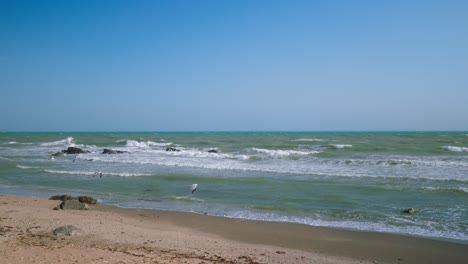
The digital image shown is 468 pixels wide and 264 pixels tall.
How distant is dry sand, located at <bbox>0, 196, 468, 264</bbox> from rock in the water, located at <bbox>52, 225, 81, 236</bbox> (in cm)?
10

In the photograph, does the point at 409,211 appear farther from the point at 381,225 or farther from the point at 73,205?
the point at 73,205

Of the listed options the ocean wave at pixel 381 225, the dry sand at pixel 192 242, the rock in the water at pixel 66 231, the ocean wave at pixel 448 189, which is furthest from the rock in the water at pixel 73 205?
the ocean wave at pixel 448 189

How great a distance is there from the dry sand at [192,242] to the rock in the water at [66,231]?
0.10 meters

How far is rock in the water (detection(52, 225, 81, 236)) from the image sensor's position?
28.7 ft

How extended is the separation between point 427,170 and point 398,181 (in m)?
4.50

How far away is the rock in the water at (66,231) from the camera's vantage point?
874 cm

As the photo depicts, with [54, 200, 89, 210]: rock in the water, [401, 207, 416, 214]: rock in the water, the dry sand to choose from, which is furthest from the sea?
[54, 200, 89, 210]: rock in the water

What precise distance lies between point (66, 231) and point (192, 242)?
9.45 ft

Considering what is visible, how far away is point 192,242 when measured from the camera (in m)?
8.59

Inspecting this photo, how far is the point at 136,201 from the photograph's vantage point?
13.9 metres

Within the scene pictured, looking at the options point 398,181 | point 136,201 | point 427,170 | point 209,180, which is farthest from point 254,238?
point 427,170

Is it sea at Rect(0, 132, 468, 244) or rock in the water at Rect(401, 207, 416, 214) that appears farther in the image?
rock in the water at Rect(401, 207, 416, 214)

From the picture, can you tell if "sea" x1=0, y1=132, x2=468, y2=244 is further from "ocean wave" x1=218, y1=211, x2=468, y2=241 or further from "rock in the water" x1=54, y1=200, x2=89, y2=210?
"rock in the water" x1=54, y1=200, x2=89, y2=210

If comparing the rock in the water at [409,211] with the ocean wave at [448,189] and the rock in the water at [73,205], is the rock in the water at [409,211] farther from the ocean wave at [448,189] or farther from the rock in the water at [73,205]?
the rock in the water at [73,205]
